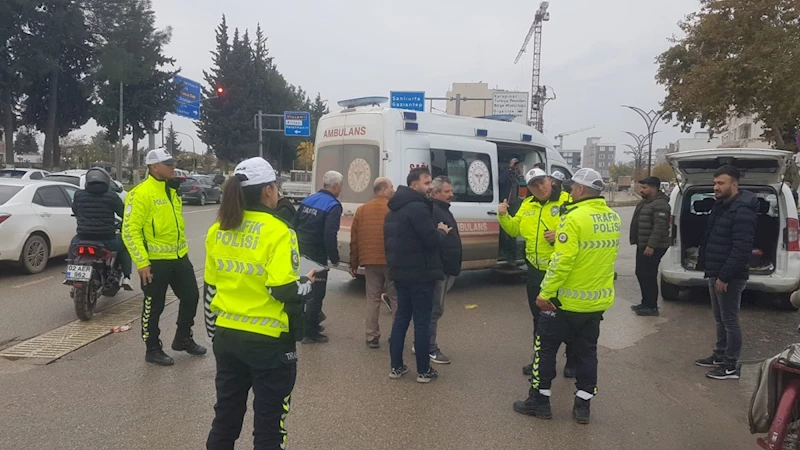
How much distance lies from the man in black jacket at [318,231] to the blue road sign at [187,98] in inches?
1595

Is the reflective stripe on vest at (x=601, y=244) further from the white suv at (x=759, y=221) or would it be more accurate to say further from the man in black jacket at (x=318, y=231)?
the white suv at (x=759, y=221)

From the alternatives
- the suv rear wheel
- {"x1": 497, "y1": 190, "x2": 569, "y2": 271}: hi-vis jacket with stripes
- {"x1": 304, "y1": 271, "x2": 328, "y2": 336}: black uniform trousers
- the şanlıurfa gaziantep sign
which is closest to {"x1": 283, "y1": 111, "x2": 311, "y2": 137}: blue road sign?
the şanlıurfa gaziantep sign

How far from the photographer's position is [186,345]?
5.50 metres

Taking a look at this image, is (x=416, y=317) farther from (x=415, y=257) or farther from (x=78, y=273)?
(x=78, y=273)

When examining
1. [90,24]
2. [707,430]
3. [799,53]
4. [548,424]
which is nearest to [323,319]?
[548,424]

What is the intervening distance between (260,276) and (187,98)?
44227 millimetres

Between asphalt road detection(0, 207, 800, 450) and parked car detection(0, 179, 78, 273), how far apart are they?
201cm

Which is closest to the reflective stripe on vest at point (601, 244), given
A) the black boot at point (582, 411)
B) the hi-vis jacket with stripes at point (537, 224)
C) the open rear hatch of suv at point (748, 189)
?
the hi-vis jacket with stripes at point (537, 224)

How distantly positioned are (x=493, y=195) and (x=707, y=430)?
5.17 meters

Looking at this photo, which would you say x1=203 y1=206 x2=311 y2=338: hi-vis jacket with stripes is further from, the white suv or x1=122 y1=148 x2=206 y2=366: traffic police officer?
the white suv

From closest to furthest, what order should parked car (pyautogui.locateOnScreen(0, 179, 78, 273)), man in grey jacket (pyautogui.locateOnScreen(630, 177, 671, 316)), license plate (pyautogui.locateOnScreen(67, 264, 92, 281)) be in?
license plate (pyautogui.locateOnScreen(67, 264, 92, 281))
man in grey jacket (pyautogui.locateOnScreen(630, 177, 671, 316))
parked car (pyautogui.locateOnScreen(0, 179, 78, 273))

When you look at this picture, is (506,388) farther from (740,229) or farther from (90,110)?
(90,110)

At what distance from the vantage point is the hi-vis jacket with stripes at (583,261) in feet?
13.3

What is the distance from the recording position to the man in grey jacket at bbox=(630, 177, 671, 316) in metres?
7.27
